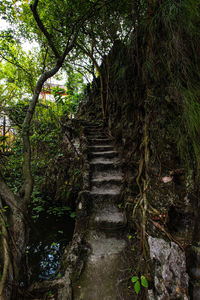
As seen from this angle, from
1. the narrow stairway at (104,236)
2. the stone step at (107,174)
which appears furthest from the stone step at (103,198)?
the stone step at (107,174)

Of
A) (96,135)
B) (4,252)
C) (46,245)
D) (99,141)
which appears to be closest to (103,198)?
(46,245)

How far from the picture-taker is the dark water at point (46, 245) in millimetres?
2459

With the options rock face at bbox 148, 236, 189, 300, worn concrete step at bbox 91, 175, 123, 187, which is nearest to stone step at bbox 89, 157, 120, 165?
worn concrete step at bbox 91, 175, 123, 187

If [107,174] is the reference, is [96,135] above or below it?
above

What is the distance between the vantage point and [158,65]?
1865 millimetres

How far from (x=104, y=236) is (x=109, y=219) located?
0.27m

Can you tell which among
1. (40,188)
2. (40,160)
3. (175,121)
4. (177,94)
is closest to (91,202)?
(175,121)

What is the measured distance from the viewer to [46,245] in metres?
3.04

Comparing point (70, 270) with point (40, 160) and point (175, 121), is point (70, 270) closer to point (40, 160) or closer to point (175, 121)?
point (175, 121)

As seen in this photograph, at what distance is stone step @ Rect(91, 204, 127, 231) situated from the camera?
2.51 metres

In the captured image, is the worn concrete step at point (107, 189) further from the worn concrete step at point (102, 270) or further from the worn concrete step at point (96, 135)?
the worn concrete step at point (96, 135)

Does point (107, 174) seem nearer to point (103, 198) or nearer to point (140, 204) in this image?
point (103, 198)

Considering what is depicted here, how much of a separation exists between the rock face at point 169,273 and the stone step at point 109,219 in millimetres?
984

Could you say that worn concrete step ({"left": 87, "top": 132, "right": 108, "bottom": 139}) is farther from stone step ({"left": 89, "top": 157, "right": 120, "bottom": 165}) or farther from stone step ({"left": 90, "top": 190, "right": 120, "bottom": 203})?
stone step ({"left": 90, "top": 190, "right": 120, "bottom": 203})
